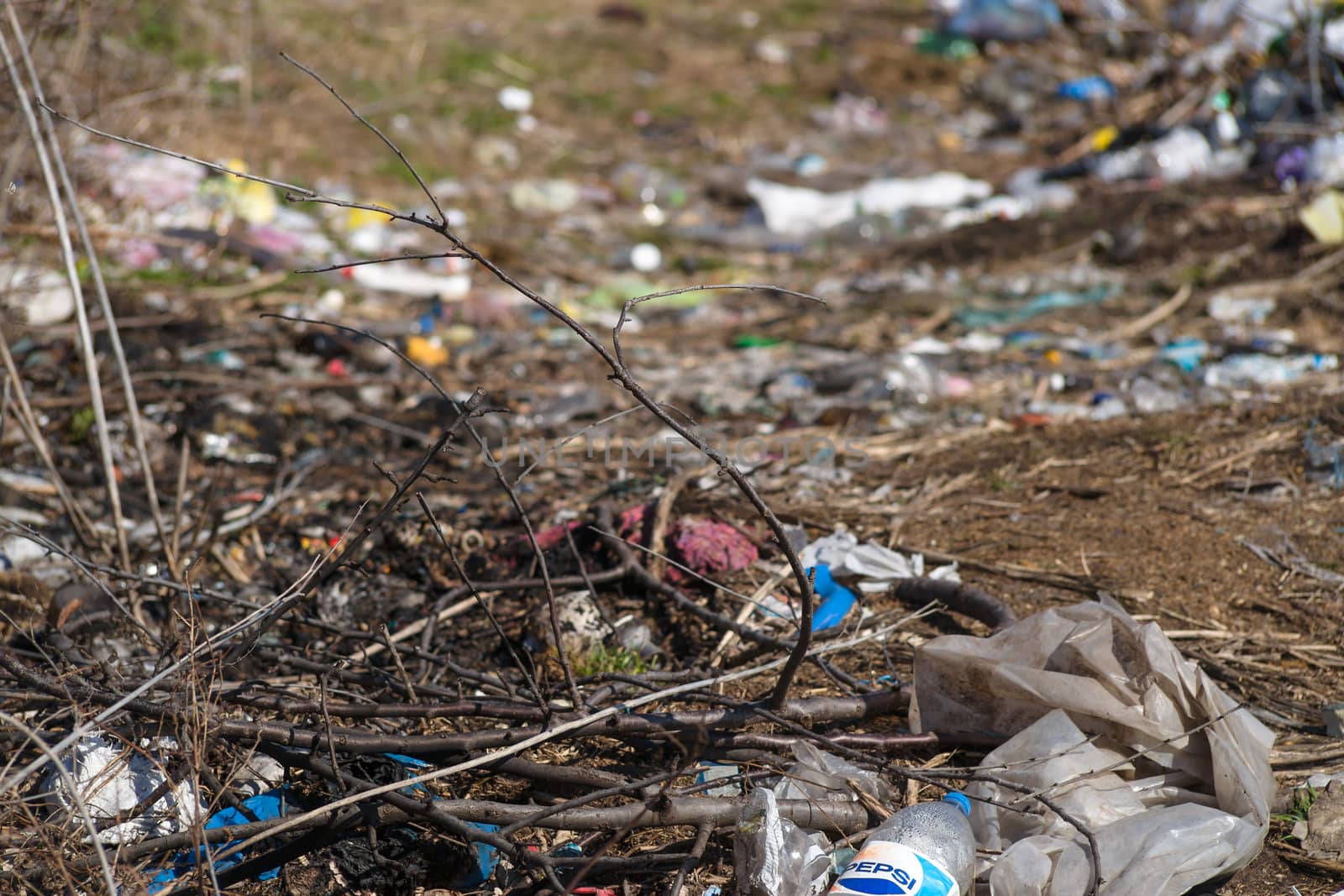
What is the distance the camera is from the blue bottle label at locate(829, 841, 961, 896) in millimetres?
1559

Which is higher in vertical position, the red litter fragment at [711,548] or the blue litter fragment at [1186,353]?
the red litter fragment at [711,548]

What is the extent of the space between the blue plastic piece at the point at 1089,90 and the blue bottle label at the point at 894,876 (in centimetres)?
776

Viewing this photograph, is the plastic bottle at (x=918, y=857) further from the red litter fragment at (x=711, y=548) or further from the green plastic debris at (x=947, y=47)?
the green plastic debris at (x=947, y=47)

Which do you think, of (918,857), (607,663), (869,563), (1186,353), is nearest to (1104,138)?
(1186,353)

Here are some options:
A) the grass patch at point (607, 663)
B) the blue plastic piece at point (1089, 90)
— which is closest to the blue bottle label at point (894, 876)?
the grass patch at point (607, 663)

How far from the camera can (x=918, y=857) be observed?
5.27 feet

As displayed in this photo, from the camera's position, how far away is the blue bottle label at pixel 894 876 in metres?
1.56

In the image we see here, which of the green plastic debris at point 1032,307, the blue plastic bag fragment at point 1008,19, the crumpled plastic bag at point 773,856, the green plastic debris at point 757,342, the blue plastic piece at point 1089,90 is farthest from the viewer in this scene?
the blue plastic bag fragment at point 1008,19

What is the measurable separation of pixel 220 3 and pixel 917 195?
5.89 metres

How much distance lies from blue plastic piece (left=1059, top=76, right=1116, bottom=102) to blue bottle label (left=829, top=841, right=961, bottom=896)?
306 inches

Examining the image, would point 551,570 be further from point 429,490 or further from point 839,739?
point 839,739

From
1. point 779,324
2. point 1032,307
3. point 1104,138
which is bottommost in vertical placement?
point 779,324

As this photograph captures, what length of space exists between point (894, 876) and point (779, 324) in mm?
3905

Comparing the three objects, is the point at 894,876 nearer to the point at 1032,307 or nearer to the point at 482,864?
the point at 482,864
